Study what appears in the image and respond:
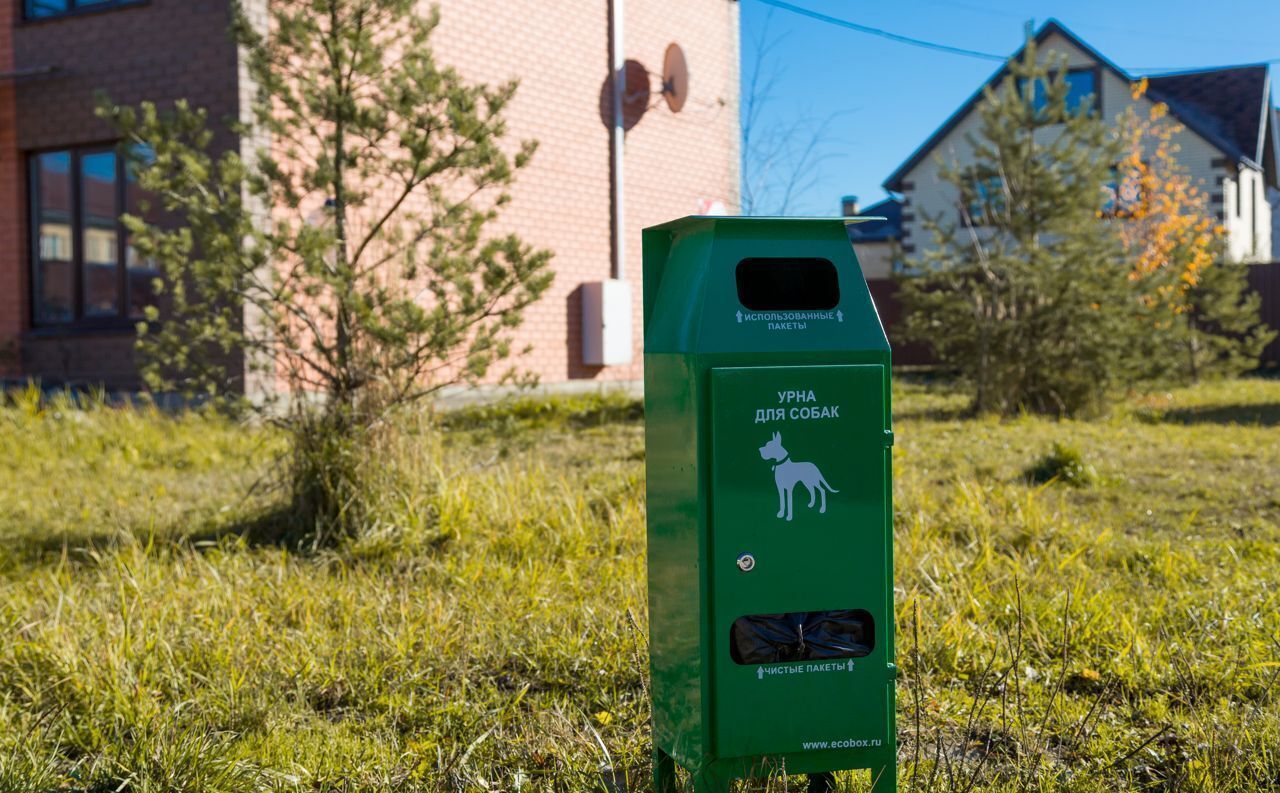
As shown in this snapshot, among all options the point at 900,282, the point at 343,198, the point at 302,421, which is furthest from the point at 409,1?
the point at 900,282

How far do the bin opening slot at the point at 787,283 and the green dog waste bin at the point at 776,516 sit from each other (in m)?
0.07

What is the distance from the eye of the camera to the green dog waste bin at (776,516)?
7.82 ft

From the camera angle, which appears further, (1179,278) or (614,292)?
(614,292)

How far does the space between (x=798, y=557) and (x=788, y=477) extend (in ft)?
0.59

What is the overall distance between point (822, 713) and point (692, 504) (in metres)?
0.55

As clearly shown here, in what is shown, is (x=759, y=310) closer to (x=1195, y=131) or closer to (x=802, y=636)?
(x=802, y=636)

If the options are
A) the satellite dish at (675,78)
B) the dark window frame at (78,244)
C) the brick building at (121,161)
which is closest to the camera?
the brick building at (121,161)

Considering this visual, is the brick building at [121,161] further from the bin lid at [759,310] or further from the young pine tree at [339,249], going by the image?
the bin lid at [759,310]

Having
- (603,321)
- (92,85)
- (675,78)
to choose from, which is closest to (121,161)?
(92,85)

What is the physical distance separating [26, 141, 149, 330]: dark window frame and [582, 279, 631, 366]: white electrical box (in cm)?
531

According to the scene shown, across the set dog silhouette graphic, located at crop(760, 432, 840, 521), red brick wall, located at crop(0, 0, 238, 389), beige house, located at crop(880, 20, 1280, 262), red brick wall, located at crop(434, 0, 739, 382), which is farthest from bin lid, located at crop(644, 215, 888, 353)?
beige house, located at crop(880, 20, 1280, 262)

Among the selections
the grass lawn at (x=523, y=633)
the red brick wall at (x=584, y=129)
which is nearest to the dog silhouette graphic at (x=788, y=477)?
the grass lawn at (x=523, y=633)

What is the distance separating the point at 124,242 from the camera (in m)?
11.3

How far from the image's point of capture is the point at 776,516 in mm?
2410
